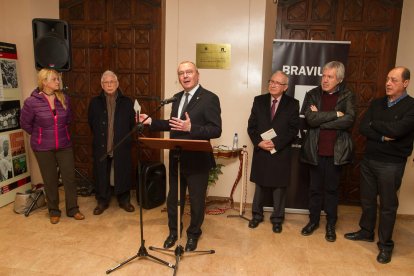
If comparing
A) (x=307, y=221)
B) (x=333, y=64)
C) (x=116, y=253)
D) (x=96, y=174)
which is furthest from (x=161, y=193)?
(x=333, y=64)

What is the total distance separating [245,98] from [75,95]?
240 cm

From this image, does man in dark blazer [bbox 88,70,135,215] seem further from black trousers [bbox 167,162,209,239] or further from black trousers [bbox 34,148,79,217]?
black trousers [bbox 167,162,209,239]

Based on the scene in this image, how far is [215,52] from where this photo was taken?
12.4ft

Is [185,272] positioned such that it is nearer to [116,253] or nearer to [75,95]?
[116,253]

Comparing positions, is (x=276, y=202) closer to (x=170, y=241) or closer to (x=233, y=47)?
(x=170, y=241)

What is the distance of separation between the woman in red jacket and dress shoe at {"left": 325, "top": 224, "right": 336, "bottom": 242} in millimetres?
2567

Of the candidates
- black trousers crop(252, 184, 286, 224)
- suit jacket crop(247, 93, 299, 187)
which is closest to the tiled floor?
black trousers crop(252, 184, 286, 224)

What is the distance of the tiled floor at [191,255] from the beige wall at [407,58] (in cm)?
23

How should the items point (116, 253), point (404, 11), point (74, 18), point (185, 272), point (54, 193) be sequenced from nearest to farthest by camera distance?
point (185, 272) < point (116, 253) < point (54, 193) < point (404, 11) < point (74, 18)

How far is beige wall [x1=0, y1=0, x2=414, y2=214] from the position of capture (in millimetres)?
3691

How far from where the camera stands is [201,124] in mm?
2629

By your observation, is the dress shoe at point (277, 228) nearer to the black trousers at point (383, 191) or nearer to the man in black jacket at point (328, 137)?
the man in black jacket at point (328, 137)

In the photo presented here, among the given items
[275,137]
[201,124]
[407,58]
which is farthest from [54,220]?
[407,58]

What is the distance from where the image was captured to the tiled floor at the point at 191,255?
2621 mm
